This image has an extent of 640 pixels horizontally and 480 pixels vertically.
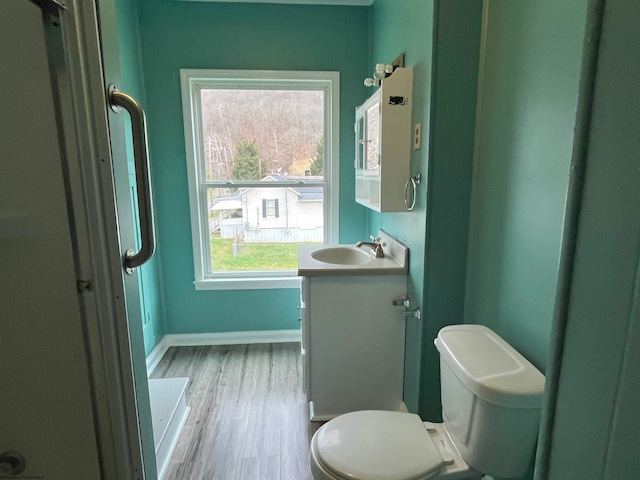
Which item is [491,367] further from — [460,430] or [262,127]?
[262,127]

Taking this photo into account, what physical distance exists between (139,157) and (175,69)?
2.17m

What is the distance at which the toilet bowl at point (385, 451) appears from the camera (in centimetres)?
110

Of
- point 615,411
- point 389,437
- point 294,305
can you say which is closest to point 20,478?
point 389,437

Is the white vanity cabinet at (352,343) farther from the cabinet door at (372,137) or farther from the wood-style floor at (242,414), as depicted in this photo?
the cabinet door at (372,137)

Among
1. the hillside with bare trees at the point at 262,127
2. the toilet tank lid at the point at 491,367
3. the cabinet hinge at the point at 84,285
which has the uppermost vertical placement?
the hillside with bare trees at the point at 262,127

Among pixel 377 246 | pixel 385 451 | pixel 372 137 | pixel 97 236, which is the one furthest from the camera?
pixel 377 246

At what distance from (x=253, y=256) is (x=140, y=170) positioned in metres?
2.21

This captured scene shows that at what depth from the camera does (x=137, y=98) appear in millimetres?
2465

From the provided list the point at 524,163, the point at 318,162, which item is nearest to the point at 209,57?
the point at 318,162

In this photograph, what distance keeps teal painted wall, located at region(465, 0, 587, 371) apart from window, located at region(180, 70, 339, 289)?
1461 millimetres

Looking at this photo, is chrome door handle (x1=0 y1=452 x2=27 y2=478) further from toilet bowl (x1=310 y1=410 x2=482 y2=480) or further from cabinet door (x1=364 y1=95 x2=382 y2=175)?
cabinet door (x1=364 y1=95 x2=382 y2=175)

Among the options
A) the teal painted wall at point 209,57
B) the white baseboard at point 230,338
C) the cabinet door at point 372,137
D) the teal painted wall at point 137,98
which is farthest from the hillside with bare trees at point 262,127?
the white baseboard at point 230,338

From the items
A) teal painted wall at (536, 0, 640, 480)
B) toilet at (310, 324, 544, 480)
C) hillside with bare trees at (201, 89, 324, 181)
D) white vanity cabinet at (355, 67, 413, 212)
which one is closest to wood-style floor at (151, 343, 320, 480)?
toilet at (310, 324, 544, 480)

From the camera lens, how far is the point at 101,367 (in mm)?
759
